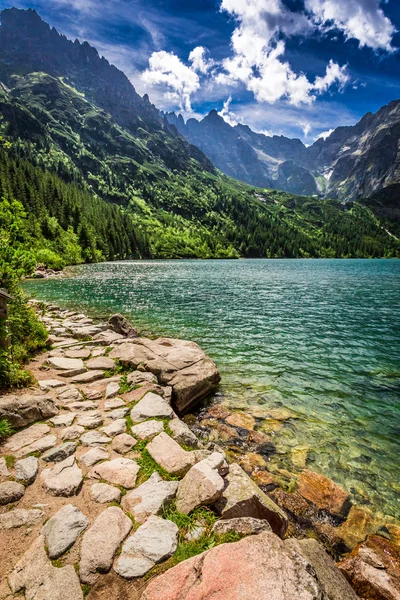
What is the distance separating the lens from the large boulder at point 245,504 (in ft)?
16.5

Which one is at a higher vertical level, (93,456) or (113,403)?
(93,456)

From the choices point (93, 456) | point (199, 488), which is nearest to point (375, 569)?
point (199, 488)

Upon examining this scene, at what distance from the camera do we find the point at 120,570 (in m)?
3.89

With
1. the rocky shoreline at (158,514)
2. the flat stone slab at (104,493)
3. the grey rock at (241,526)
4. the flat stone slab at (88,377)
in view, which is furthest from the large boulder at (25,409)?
the grey rock at (241,526)

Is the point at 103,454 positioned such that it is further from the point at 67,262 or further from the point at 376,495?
the point at 67,262

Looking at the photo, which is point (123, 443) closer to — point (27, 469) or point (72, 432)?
point (72, 432)

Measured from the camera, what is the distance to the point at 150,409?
335 inches

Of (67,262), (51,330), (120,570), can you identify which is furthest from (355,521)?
(67,262)

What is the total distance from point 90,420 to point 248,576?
5677 mm

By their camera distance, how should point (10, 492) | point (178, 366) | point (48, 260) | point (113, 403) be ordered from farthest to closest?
point (48, 260), point (178, 366), point (113, 403), point (10, 492)

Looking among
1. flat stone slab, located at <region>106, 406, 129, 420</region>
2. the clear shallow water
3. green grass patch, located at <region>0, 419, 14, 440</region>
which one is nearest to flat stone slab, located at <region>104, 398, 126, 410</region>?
flat stone slab, located at <region>106, 406, 129, 420</region>

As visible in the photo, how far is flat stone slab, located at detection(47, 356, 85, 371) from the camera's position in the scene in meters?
11.4

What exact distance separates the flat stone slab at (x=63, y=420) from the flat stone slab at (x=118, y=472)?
2087 millimetres

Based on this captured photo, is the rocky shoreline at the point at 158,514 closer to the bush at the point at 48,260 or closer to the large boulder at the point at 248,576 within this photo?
the large boulder at the point at 248,576
